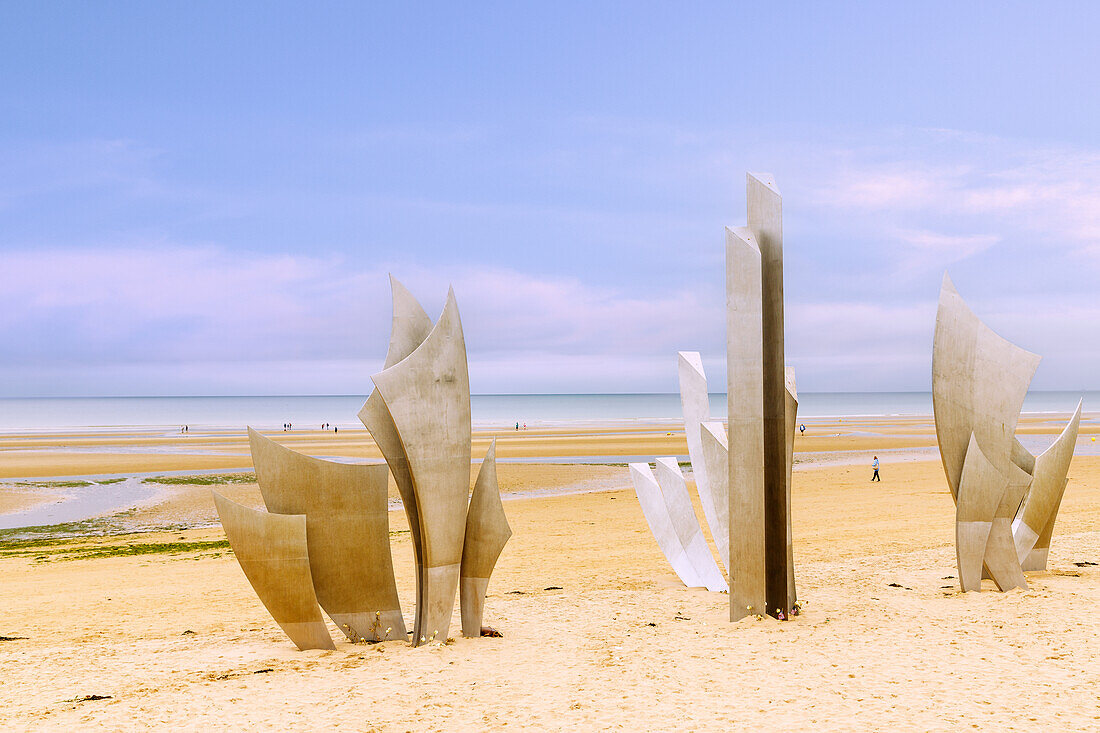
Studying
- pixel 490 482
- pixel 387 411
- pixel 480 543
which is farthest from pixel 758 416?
pixel 387 411

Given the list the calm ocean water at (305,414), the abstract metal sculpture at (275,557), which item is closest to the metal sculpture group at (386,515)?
the abstract metal sculpture at (275,557)

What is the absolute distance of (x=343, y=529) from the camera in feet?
31.2

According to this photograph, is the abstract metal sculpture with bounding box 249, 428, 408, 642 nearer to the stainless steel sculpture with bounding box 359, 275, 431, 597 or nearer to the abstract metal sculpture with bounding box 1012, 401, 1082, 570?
the stainless steel sculpture with bounding box 359, 275, 431, 597

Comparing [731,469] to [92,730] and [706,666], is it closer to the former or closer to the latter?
[706,666]

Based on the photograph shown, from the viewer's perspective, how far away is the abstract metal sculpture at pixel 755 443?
10195 millimetres

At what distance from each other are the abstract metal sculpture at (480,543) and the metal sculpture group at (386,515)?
0.01 m

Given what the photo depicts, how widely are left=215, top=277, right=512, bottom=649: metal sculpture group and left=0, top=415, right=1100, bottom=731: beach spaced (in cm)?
49

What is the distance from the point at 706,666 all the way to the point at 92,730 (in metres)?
5.69

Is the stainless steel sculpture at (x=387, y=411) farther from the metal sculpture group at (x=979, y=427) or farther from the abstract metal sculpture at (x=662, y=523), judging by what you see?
the metal sculpture group at (x=979, y=427)

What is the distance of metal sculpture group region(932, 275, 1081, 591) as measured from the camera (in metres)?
11.1

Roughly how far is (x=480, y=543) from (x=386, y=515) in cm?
115

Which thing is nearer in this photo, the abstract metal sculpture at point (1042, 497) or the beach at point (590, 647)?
the beach at point (590, 647)

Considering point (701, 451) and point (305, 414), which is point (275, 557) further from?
point (305, 414)

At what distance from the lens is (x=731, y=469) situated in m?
10.3
